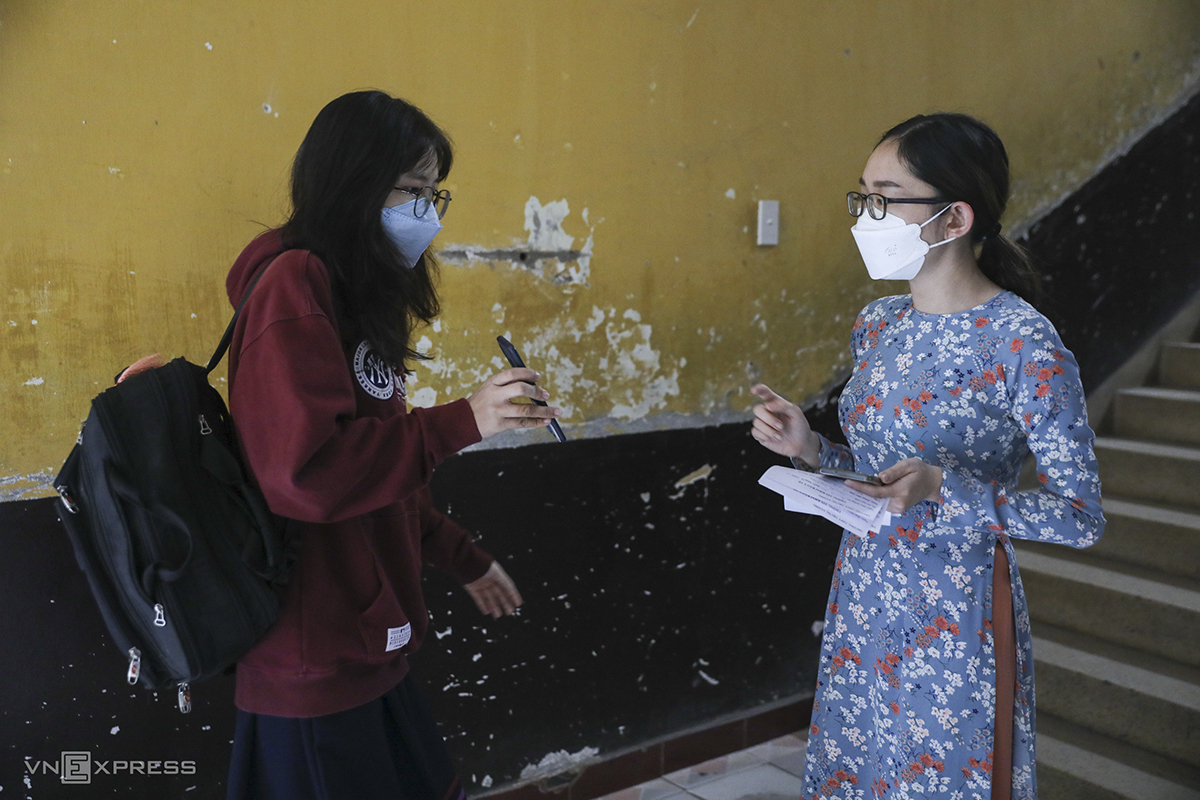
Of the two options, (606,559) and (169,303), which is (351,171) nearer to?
(169,303)

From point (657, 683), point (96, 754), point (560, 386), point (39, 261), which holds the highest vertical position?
point (39, 261)

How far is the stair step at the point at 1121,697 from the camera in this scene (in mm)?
2188

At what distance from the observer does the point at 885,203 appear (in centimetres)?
147

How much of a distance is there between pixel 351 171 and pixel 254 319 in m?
0.22

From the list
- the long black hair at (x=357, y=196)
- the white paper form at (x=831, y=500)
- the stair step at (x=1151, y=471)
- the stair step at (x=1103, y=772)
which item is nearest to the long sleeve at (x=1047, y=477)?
the white paper form at (x=831, y=500)

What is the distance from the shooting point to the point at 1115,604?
2.53m

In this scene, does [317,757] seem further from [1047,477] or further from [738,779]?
[738,779]

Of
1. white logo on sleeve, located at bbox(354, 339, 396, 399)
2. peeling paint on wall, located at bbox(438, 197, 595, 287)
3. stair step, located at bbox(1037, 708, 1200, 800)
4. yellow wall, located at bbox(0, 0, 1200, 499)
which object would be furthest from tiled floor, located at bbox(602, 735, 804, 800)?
white logo on sleeve, located at bbox(354, 339, 396, 399)

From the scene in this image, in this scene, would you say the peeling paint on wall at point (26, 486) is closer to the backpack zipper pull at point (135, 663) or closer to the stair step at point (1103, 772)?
the backpack zipper pull at point (135, 663)

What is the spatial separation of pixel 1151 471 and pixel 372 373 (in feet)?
8.90

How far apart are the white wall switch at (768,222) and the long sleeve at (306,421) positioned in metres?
1.50

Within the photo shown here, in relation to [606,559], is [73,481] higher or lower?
higher

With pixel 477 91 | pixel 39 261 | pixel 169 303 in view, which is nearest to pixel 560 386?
pixel 477 91

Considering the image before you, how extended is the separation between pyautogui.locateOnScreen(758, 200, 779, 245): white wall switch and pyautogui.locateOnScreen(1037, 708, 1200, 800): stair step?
149cm
